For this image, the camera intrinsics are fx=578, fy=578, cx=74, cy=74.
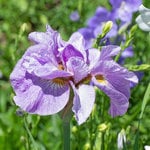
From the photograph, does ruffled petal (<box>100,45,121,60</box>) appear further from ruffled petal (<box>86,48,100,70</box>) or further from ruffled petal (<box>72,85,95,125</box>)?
ruffled petal (<box>72,85,95,125</box>)

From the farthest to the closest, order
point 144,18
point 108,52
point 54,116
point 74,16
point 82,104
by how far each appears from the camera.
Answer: point 74,16
point 54,116
point 144,18
point 108,52
point 82,104

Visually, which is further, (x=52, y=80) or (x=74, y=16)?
(x=74, y=16)

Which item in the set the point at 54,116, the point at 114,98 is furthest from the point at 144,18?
the point at 54,116

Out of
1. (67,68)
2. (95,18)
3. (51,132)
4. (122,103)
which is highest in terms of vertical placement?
(67,68)

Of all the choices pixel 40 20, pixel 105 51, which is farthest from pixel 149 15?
pixel 40 20

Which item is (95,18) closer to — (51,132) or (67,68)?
(51,132)

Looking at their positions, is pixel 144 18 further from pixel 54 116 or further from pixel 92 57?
pixel 54 116

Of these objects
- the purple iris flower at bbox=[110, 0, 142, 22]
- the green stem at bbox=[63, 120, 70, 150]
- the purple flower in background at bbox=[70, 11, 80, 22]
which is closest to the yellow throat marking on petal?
the green stem at bbox=[63, 120, 70, 150]
